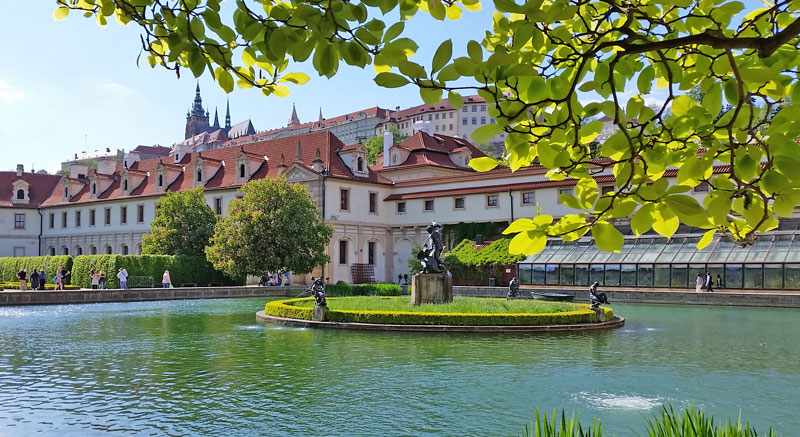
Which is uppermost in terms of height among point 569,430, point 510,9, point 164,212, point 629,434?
point 164,212

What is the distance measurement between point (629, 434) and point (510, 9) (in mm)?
7789

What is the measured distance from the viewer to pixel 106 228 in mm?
67000

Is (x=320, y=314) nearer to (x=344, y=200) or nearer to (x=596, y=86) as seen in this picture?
(x=596, y=86)

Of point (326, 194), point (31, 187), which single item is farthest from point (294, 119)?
point (326, 194)

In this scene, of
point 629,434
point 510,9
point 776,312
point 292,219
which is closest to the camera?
point 510,9

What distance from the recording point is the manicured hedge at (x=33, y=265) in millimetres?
47128

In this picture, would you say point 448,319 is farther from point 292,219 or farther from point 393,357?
point 292,219

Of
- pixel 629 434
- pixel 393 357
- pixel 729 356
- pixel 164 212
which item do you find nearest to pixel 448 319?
pixel 393 357

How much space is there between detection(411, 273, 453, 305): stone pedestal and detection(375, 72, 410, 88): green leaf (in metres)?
22.8

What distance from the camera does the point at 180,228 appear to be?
1943 inches

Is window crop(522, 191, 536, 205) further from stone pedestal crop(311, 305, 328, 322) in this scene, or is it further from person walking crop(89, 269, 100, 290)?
person walking crop(89, 269, 100, 290)

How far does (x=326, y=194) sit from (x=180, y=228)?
10.8m

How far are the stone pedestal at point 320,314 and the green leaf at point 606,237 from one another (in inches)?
801

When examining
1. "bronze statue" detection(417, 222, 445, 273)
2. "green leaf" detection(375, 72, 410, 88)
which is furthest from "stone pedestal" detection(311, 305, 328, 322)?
"green leaf" detection(375, 72, 410, 88)
